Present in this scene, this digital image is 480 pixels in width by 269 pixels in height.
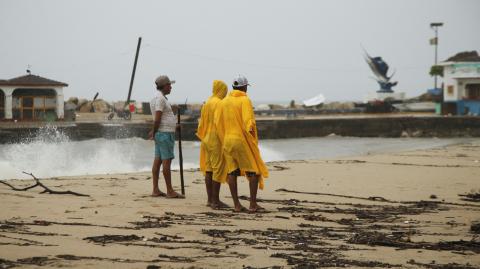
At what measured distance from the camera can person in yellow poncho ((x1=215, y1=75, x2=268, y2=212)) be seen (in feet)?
28.9

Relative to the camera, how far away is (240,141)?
29.0 ft

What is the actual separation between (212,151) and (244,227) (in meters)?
1.85

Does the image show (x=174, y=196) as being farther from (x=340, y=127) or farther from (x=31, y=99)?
(x=340, y=127)

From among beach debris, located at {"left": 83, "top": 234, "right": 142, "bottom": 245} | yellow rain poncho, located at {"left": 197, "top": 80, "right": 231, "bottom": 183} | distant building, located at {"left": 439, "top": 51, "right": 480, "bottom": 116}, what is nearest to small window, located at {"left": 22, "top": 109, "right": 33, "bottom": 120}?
distant building, located at {"left": 439, "top": 51, "right": 480, "bottom": 116}

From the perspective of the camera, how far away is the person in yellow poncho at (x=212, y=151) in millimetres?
9086

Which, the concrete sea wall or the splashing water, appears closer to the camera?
the splashing water

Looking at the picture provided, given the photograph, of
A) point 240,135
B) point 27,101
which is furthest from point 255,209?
point 27,101

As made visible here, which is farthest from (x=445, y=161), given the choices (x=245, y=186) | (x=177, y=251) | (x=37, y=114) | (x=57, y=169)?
(x=37, y=114)

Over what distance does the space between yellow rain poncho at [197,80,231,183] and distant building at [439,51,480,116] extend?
44.8 metres

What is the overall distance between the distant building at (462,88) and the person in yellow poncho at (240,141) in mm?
45135

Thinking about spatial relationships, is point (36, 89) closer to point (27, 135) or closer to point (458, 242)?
point (27, 135)

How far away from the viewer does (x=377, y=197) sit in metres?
10.4

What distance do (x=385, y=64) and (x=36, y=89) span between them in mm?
54378

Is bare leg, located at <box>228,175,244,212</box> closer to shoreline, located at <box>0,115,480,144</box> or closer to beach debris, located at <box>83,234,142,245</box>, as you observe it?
beach debris, located at <box>83,234,142,245</box>
